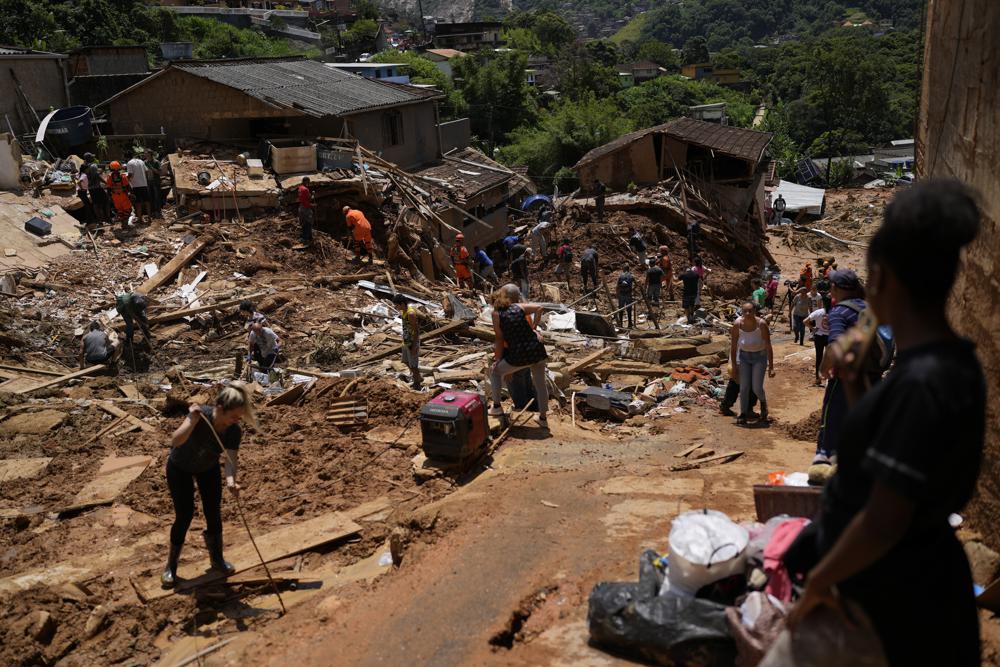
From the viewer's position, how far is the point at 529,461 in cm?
869

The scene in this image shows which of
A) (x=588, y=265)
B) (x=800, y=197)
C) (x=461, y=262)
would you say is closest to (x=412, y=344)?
(x=461, y=262)

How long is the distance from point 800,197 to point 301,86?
30042 mm

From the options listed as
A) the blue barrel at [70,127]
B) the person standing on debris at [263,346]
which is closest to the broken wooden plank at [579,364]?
the person standing on debris at [263,346]

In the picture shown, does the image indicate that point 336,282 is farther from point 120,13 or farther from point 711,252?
point 120,13

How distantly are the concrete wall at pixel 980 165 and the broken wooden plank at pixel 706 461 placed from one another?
10.7ft

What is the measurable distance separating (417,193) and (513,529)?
18.0 metres

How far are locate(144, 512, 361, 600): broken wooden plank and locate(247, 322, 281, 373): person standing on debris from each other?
19.1 ft

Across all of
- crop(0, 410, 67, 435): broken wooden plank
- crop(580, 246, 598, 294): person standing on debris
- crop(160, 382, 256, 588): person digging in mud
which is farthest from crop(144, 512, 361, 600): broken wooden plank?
crop(580, 246, 598, 294): person standing on debris

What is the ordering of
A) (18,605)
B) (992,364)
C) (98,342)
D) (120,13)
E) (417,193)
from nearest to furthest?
(992,364)
(18,605)
(98,342)
(417,193)
(120,13)

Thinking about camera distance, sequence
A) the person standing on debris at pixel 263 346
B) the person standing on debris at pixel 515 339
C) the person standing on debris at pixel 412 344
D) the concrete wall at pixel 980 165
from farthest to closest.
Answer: the person standing on debris at pixel 263 346 < the person standing on debris at pixel 412 344 < the person standing on debris at pixel 515 339 < the concrete wall at pixel 980 165

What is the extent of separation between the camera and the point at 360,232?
19438 mm

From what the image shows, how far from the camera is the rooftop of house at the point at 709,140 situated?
1197 inches

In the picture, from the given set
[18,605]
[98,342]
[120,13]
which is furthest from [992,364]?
[120,13]

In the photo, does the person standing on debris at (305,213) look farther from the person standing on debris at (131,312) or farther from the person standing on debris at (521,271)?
the person standing on debris at (131,312)
